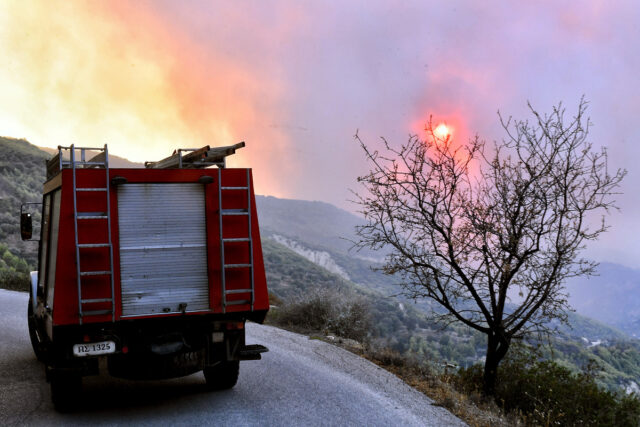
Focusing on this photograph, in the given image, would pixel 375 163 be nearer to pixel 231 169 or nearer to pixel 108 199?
pixel 231 169

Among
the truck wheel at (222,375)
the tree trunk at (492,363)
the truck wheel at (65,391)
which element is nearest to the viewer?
the truck wheel at (65,391)

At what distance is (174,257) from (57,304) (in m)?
1.34

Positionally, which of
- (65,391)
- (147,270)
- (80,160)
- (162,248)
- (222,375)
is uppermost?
(80,160)

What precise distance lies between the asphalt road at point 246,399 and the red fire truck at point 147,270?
0.51 meters

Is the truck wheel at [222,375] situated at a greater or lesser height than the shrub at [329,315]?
greater

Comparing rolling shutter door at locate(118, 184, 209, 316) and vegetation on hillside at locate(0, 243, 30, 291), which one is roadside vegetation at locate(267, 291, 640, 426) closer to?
rolling shutter door at locate(118, 184, 209, 316)

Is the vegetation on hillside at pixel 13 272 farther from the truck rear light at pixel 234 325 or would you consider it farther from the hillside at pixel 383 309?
the truck rear light at pixel 234 325

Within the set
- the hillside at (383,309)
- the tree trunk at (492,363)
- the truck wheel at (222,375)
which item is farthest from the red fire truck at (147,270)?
the tree trunk at (492,363)

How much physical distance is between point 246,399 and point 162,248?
2385 mm

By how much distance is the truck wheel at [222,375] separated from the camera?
24.1ft

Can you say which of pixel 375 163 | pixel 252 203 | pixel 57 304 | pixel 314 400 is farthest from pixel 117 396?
pixel 375 163

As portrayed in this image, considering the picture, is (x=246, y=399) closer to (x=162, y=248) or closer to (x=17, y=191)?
(x=162, y=248)

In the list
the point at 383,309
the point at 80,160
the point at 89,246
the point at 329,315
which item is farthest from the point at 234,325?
the point at 383,309

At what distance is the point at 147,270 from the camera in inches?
243
